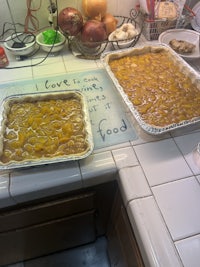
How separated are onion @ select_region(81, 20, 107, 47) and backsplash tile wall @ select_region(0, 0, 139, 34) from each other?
0.47 ft

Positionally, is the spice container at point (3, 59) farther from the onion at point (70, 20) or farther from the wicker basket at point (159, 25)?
the wicker basket at point (159, 25)

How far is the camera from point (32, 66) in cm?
76

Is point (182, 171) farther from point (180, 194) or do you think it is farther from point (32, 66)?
point (32, 66)

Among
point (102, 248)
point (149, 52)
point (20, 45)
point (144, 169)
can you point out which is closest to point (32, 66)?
point (20, 45)

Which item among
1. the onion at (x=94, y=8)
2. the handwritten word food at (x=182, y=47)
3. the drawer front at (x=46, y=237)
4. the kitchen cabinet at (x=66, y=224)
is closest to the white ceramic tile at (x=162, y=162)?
the kitchen cabinet at (x=66, y=224)

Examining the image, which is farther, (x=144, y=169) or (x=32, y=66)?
(x=32, y=66)

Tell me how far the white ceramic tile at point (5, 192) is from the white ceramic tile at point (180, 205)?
317 mm

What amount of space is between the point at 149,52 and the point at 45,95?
42cm

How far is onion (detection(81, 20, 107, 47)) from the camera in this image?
0.74m

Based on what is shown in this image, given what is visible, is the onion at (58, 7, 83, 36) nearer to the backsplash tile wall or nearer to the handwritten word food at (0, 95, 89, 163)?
the backsplash tile wall

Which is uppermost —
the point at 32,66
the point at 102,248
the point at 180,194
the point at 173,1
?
the point at 173,1

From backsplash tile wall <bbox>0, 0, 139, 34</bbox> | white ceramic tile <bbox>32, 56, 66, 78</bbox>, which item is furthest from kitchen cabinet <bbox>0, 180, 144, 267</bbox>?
backsplash tile wall <bbox>0, 0, 139, 34</bbox>

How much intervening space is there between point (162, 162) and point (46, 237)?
48cm

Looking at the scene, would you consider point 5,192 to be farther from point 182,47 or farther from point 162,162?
point 182,47
